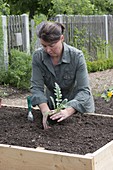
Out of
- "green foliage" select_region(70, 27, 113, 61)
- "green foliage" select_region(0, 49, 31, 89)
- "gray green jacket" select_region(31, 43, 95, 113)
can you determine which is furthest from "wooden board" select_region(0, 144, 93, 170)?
"green foliage" select_region(70, 27, 113, 61)

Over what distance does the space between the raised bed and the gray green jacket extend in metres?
0.83

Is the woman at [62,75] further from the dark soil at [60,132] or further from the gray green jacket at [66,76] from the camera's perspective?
the dark soil at [60,132]

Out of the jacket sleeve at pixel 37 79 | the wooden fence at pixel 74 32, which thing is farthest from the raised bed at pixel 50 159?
the wooden fence at pixel 74 32

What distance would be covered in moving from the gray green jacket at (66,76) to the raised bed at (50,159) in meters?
0.83

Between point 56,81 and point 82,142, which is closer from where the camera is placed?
point 82,142

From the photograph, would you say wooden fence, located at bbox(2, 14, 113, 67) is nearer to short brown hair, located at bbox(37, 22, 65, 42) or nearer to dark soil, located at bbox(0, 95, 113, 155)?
dark soil, located at bbox(0, 95, 113, 155)

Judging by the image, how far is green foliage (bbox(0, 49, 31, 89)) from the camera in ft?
35.7

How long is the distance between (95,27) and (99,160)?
12.7 metres

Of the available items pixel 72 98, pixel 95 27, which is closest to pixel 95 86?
pixel 95 27

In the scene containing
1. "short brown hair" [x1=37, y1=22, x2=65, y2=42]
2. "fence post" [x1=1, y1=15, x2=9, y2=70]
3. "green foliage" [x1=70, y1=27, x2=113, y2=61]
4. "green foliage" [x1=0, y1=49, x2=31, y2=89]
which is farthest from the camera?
"green foliage" [x1=70, y1=27, x2=113, y2=61]

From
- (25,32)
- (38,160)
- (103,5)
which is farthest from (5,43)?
(103,5)

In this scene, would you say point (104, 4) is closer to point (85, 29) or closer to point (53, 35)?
point (85, 29)

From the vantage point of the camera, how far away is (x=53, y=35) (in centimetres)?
452

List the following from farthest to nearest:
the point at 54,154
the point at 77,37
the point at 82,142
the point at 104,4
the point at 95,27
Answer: the point at 104,4
the point at 95,27
the point at 77,37
the point at 82,142
the point at 54,154
